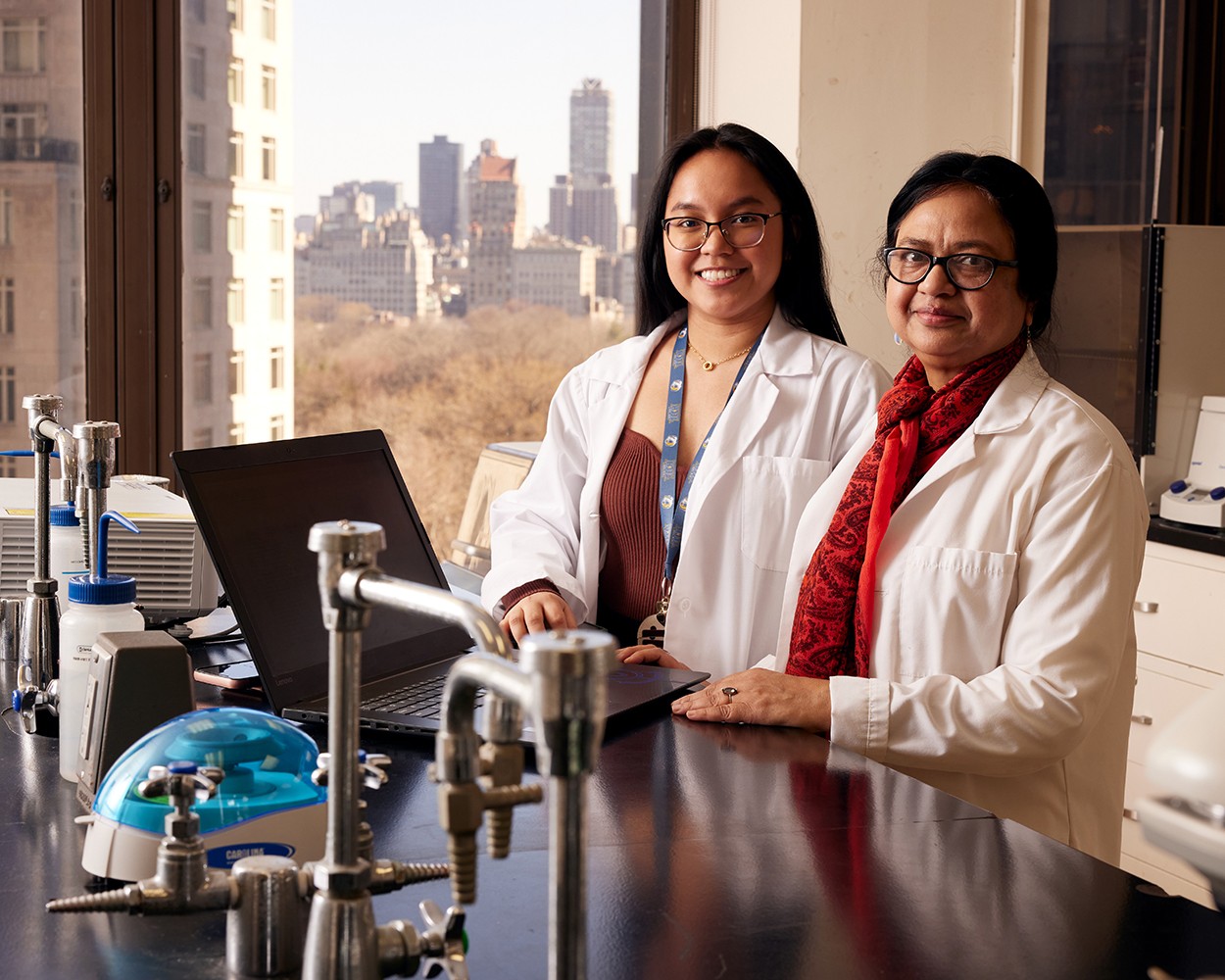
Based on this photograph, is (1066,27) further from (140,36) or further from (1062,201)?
(140,36)

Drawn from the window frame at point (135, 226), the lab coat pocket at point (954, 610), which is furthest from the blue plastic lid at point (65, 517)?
the window frame at point (135, 226)

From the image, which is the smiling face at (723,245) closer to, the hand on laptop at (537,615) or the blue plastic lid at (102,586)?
the hand on laptop at (537,615)

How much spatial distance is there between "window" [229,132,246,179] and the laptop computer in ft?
5.69

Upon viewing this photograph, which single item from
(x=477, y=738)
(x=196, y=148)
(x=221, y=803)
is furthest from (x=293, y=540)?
(x=196, y=148)

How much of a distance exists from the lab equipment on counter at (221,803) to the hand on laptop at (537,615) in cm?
79

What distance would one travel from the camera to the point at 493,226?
11.6 ft

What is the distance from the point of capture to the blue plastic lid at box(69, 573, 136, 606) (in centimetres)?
135

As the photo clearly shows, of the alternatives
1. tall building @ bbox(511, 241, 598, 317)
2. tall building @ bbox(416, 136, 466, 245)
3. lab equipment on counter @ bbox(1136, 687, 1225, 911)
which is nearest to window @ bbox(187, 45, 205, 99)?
tall building @ bbox(416, 136, 466, 245)

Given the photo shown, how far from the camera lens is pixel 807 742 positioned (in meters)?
1.49

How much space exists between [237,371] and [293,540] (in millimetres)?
1852

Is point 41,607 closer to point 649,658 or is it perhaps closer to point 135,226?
point 649,658

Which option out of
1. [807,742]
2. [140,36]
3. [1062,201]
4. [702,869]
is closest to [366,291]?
[140,36]

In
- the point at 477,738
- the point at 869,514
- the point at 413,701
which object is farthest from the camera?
the point at 869,514

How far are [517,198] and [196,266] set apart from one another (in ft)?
2.72
